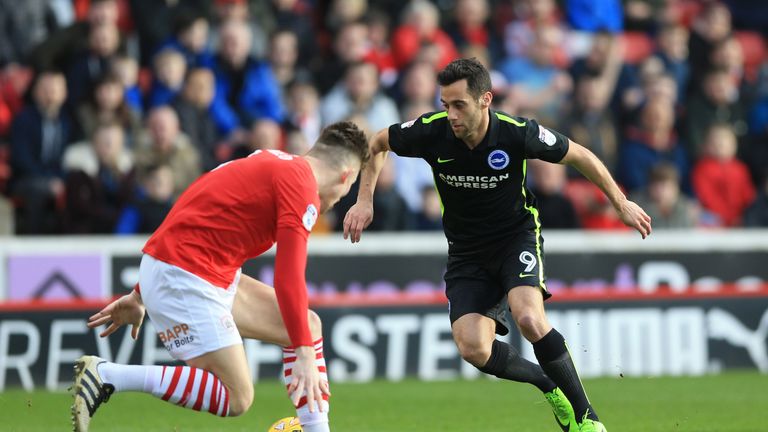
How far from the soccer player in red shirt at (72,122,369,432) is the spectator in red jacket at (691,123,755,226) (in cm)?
936

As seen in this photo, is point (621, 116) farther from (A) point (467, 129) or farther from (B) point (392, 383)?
(A) point (467, 129)

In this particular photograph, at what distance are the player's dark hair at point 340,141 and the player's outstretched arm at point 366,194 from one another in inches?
31.0

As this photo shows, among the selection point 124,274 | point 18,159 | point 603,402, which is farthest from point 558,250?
point 18,159

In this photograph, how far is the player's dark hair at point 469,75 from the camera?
754 cm

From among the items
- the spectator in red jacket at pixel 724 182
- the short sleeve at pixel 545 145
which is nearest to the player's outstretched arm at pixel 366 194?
the short sleeve at pixel 545 145

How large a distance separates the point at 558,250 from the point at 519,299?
6.18 meters

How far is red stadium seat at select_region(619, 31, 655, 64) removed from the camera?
Result: 1689cm

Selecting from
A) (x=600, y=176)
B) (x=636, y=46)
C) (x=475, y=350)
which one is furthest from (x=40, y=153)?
(x=636, y=46)

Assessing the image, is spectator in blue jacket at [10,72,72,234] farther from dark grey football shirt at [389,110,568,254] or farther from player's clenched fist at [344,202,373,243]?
player's clenched fist at [344,202,373,243]

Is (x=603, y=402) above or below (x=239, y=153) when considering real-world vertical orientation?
below

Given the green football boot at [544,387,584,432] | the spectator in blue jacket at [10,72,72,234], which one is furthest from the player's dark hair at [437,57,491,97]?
the spectator in blue jacket at [10,72,72,234]

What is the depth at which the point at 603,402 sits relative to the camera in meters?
10.7

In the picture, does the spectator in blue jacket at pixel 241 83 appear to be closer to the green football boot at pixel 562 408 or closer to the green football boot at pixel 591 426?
the green football boot at pixel 562 408

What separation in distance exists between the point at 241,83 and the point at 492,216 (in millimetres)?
7063
